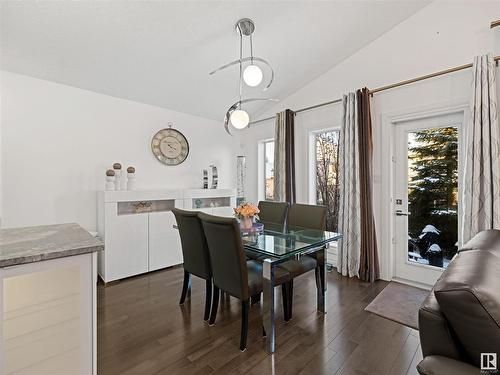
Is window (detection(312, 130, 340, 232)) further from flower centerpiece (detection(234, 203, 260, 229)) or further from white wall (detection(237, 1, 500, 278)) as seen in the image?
flower centerpiece (detection(234, 203, 260, 229))

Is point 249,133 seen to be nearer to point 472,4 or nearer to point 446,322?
point 472,4

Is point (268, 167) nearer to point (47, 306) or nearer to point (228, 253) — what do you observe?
point (228, 253)

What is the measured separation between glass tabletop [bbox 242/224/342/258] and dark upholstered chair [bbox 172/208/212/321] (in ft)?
1.28

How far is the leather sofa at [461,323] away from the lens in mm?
822

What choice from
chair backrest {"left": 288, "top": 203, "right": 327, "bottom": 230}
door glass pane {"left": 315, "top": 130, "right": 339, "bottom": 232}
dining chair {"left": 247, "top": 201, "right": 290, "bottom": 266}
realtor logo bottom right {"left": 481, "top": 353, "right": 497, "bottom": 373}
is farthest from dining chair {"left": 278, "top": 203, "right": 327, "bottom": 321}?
realtor logo bottom right {"left": 481, "top": 353, "right": 497, "bottom": 373}

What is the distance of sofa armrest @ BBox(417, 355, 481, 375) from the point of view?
830mm

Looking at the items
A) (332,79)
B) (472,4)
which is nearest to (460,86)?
(472,4)

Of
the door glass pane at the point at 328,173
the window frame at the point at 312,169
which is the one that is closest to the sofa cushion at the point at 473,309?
the door glass pane at the point at 328,173

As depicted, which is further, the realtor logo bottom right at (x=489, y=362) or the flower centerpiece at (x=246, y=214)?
the flower centerpiece at (x=246, y=214)

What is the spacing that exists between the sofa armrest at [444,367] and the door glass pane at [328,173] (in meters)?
3.13

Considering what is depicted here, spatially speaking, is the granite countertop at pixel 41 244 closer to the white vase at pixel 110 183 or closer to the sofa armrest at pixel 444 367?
the sofa armrest at pixel 444 367

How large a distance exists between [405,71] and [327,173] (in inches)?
66.2

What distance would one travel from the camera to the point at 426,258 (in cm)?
309

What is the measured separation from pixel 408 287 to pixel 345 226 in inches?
39.2
